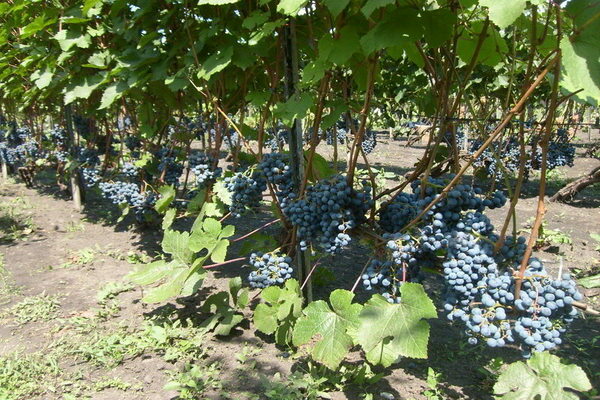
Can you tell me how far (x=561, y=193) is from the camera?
728 cm

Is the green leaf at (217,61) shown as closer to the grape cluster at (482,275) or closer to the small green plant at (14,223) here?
the grape cluster at (482,275)

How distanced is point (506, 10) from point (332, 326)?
1.44 meters

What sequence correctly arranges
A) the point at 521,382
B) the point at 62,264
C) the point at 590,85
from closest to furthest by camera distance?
the point at 590,85 < the point at 521,382 < the point at 62,264

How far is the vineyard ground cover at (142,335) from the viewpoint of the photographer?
2.44 metres

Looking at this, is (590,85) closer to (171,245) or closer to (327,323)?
(327,323)

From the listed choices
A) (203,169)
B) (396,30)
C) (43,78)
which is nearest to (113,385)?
(203,169)

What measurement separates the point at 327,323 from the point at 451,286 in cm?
66

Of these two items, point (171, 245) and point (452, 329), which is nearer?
point (171, 245)

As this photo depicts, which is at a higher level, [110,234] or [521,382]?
[521,382]

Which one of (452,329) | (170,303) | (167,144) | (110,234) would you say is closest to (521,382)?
(452,329)

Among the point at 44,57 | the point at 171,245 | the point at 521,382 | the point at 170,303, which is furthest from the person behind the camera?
the point at 44,57

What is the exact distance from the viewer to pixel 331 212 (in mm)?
1923

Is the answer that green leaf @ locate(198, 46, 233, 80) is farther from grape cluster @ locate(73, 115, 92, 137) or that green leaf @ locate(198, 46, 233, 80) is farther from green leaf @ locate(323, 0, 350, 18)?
grape cluster @ locate(73, 115, 92, 137)

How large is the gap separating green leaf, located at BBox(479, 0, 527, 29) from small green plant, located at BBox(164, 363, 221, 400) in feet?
7.11
